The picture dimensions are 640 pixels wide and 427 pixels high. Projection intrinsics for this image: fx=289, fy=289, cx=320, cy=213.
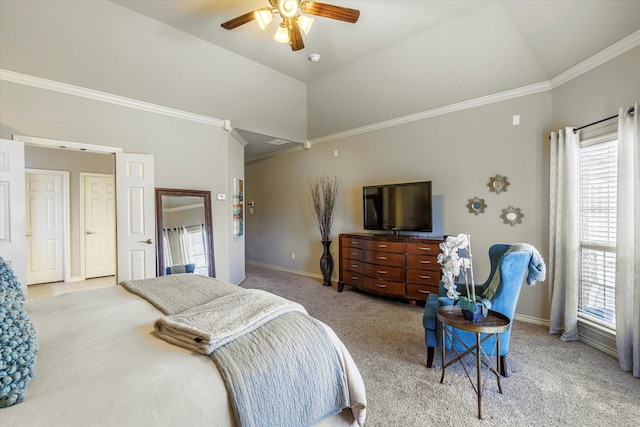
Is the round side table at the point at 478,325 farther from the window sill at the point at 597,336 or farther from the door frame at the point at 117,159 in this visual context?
the door frame at the point at 117,159

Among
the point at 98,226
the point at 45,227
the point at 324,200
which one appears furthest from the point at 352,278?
the point at 45,227

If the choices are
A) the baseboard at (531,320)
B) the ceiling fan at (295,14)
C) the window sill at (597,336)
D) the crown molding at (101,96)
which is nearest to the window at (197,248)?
the crown molding at (101,96)

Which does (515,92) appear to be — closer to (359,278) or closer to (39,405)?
(359,278)

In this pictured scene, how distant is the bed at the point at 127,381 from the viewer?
2.74ft

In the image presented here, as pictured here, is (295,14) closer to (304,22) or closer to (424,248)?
(304,22)

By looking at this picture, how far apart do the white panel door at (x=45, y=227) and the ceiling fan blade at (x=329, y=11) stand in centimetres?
564

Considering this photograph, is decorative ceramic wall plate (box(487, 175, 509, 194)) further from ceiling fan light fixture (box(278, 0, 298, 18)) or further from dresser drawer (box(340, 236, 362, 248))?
ceiling fan light fixture (box(278, 0, 298, 18))

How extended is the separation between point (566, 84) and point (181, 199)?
4.87 meters

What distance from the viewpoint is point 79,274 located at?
18.0 ft

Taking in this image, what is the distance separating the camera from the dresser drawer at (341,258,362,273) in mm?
4495

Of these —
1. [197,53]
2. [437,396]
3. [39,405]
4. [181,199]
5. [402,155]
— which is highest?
[197,53]

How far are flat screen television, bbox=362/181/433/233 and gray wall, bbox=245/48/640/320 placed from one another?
34 cm

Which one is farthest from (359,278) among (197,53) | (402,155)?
(197,53)

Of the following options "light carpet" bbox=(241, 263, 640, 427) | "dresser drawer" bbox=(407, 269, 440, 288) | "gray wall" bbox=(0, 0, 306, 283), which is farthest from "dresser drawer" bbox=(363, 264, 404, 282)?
"gray wall" bbox=(0, 0, 306, 283)
